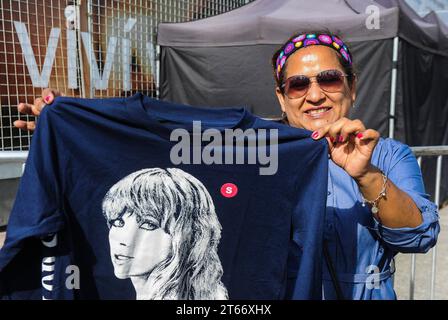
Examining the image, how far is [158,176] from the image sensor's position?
60.7 inches

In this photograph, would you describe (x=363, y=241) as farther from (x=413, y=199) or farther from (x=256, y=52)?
(x=256, y=52)

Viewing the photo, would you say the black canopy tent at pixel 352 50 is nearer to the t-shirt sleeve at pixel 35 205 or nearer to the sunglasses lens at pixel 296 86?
the sunglasses lens at pixel 296 86

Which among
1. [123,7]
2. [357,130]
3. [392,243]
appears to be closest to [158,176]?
[357,130]

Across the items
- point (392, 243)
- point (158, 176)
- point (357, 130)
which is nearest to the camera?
point (357, 130)

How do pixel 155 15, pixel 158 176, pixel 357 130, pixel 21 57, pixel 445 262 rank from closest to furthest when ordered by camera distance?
pixel 357 130, pixel 158 176, pixel 445 262, pixel 21 57, pixel 155 15

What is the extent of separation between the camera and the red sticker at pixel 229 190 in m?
1.55

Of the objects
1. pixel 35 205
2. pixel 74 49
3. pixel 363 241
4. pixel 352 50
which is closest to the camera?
pixel 35 205

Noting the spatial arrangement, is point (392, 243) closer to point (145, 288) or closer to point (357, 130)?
point (357, 130)

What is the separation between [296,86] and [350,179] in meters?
0.44

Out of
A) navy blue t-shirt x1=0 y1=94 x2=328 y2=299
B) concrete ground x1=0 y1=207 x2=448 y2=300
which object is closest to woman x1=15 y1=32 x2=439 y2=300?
navy blue t-shirt x1=0 y1=94 x2=328 y2=299

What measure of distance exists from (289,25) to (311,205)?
4.39 metres

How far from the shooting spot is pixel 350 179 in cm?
158

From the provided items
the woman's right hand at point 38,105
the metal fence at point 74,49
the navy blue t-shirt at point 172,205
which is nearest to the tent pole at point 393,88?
the metal fence at point 74,49

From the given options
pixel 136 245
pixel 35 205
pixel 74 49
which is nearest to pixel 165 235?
pixel 136 245
